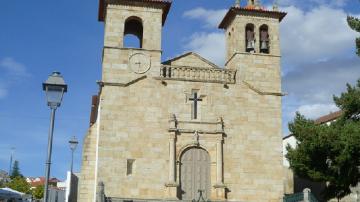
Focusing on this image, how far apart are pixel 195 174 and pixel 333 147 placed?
685 cm

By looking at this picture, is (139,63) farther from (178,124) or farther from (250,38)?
(250,38)

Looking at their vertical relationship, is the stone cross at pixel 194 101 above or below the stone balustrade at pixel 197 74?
below

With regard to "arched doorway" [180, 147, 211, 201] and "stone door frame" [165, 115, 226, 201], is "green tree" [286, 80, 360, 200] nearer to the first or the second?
"stone door frame" [165, 115, 226, 201]

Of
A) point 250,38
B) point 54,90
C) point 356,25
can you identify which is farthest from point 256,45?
point 54,90

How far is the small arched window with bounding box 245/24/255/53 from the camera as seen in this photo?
2603cm

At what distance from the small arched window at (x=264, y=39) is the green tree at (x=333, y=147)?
5852 mm

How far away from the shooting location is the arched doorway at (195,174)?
76.1ft

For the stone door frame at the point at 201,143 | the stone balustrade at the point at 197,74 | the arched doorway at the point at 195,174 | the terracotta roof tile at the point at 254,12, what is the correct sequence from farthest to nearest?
1. the terracotta roof tile at the point at 254,12
2. the stone balustrade at the point at 197,74
3. the arched doorway at the point at 195,174
4. the stone door frame at the point at 201,143

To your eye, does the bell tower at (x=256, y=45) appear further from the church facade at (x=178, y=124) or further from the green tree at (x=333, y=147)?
the green tree at (x=333, y=147)

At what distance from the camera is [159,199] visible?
2208cm

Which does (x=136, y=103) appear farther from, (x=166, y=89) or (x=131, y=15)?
(x=131, y=15)

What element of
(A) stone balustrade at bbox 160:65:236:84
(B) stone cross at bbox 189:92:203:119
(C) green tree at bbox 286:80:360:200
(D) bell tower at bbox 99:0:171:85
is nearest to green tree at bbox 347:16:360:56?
(C) green tree at bbox 286:80:360:200

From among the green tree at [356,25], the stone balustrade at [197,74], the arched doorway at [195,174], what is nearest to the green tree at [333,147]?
the green tree at [356,25]

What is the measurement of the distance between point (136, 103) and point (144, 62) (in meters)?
2.18
